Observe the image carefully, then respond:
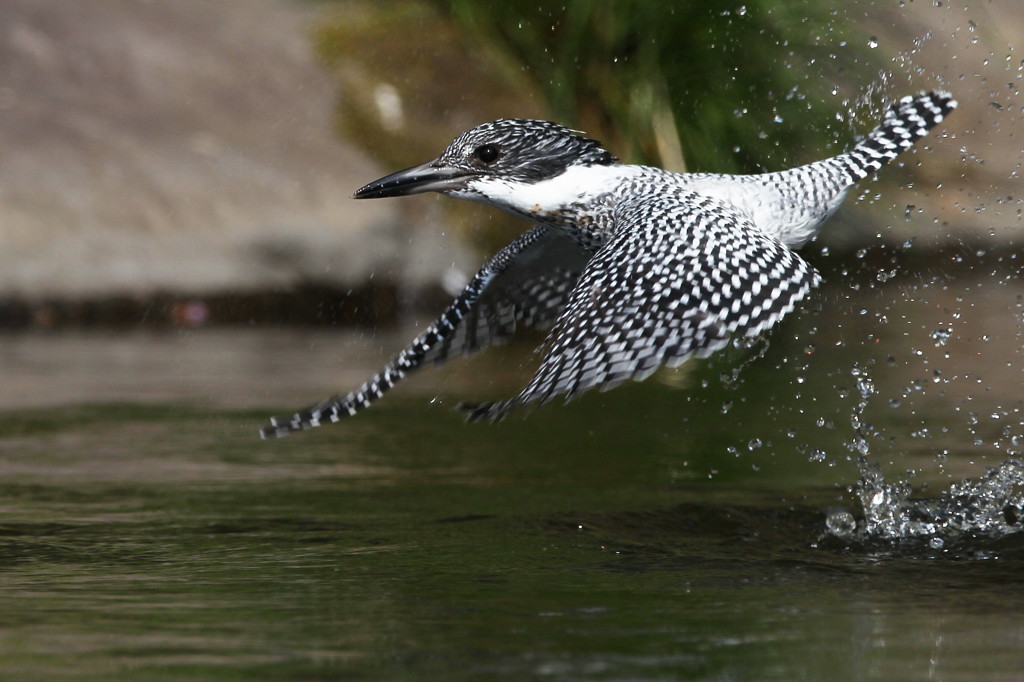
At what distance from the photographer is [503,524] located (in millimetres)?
3955

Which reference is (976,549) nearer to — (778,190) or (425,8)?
(778,190)

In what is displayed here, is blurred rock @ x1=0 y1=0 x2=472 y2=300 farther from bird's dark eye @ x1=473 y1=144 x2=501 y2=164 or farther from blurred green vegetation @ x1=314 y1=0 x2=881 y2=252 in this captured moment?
bird's dark eye @ x1=473 y1=144 x2=501 y2=164

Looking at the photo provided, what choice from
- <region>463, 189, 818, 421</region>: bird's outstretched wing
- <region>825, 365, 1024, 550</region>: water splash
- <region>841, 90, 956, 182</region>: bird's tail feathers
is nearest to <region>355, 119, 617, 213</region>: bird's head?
<region>463, 189, 818, 421</region>: bird's outstretched wing

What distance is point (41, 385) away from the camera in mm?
6188

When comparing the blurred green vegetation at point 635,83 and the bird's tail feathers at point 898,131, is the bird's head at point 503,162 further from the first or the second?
the blurred green vegetation at point 635,83

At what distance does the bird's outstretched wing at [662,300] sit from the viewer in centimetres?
344

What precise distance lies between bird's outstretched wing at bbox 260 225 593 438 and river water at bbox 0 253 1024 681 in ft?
1.27

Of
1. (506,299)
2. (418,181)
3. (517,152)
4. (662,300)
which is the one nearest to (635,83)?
(506,299)

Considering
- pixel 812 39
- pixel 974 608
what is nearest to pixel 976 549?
pixel 974 608

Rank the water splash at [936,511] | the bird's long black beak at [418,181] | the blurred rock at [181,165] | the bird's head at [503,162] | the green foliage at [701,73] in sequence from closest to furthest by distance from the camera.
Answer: the water splash at [936,511] → the bird's long black beak at [418,181] → the bird's head at [503,162] → the green foliage at [701,73] → the blurred rock at [181,165]

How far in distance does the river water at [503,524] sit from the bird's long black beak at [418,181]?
0.84 metres

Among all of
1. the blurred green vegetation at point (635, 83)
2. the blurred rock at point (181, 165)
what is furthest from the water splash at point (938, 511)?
the blurred rock at point (181, 165)

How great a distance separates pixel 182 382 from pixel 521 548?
3033 mm

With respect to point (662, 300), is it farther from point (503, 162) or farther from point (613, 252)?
point (503, 162)
